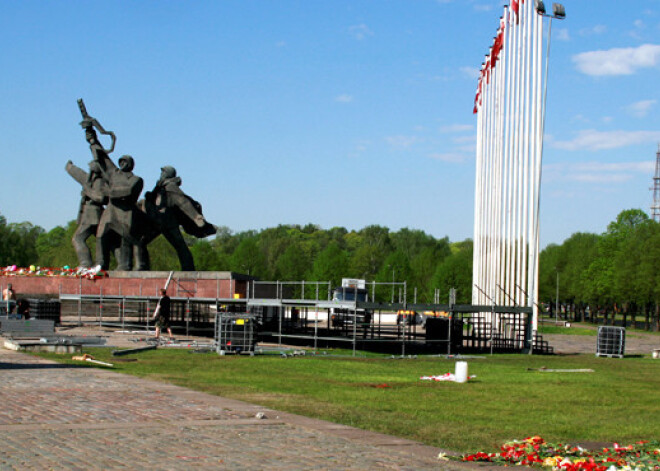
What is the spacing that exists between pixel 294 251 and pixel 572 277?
104 ft

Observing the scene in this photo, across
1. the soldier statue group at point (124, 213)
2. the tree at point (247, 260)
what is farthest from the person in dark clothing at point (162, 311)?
the tree at point (247, 260)

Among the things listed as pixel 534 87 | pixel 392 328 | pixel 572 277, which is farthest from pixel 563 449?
pixel 572 277

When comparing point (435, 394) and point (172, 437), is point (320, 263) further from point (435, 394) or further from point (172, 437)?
point (172, 437)

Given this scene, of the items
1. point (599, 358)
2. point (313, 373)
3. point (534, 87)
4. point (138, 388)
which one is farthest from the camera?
point (534, 87)

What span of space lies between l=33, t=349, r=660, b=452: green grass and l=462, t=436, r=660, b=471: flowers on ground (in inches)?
25.7

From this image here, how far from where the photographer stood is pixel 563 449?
10086 millimetres

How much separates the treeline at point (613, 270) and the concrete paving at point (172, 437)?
6192 cm

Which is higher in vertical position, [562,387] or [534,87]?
[534,87]

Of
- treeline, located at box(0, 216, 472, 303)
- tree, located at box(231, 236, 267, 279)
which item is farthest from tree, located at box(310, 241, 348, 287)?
tree, located at box(231, 236, 267, 279)

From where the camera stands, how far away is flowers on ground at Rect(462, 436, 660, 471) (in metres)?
8.98

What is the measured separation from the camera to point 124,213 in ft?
142

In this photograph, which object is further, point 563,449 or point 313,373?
point 313,373

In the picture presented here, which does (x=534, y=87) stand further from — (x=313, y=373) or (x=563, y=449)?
(x=563, y=449)

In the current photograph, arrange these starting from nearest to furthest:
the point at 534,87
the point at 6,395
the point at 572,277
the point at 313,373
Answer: the point at 6,395
the point at 313,373
the point at 534,87
the point at 572,277
